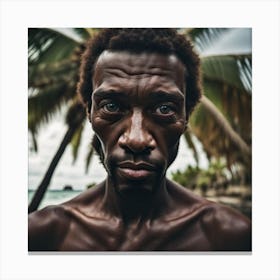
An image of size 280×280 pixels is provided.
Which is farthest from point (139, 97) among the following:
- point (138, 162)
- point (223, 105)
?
point (223, 105)

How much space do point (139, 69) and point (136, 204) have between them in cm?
66

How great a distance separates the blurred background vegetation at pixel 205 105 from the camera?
7.83ft

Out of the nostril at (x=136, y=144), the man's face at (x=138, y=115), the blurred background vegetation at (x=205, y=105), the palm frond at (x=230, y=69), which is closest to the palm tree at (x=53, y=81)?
the blurred background vegetation at (x=205, y=105)

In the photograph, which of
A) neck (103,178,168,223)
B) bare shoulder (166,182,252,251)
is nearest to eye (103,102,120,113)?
neck (103,178,168,223)

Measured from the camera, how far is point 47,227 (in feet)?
7.88

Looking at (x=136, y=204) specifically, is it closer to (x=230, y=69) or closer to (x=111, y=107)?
(x=111, y=107)

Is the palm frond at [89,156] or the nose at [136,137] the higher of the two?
the nose at [136,137]

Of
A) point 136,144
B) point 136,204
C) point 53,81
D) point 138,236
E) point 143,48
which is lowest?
point 138,236

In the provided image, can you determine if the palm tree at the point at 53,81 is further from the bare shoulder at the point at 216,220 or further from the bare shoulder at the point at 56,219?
the bare shoulder at the point at 216,220

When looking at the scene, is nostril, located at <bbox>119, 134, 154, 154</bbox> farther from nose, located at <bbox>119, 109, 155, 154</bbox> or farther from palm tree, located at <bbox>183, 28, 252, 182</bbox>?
palm tree, located at <bbox>183, 28, 252, 182</bbox>
